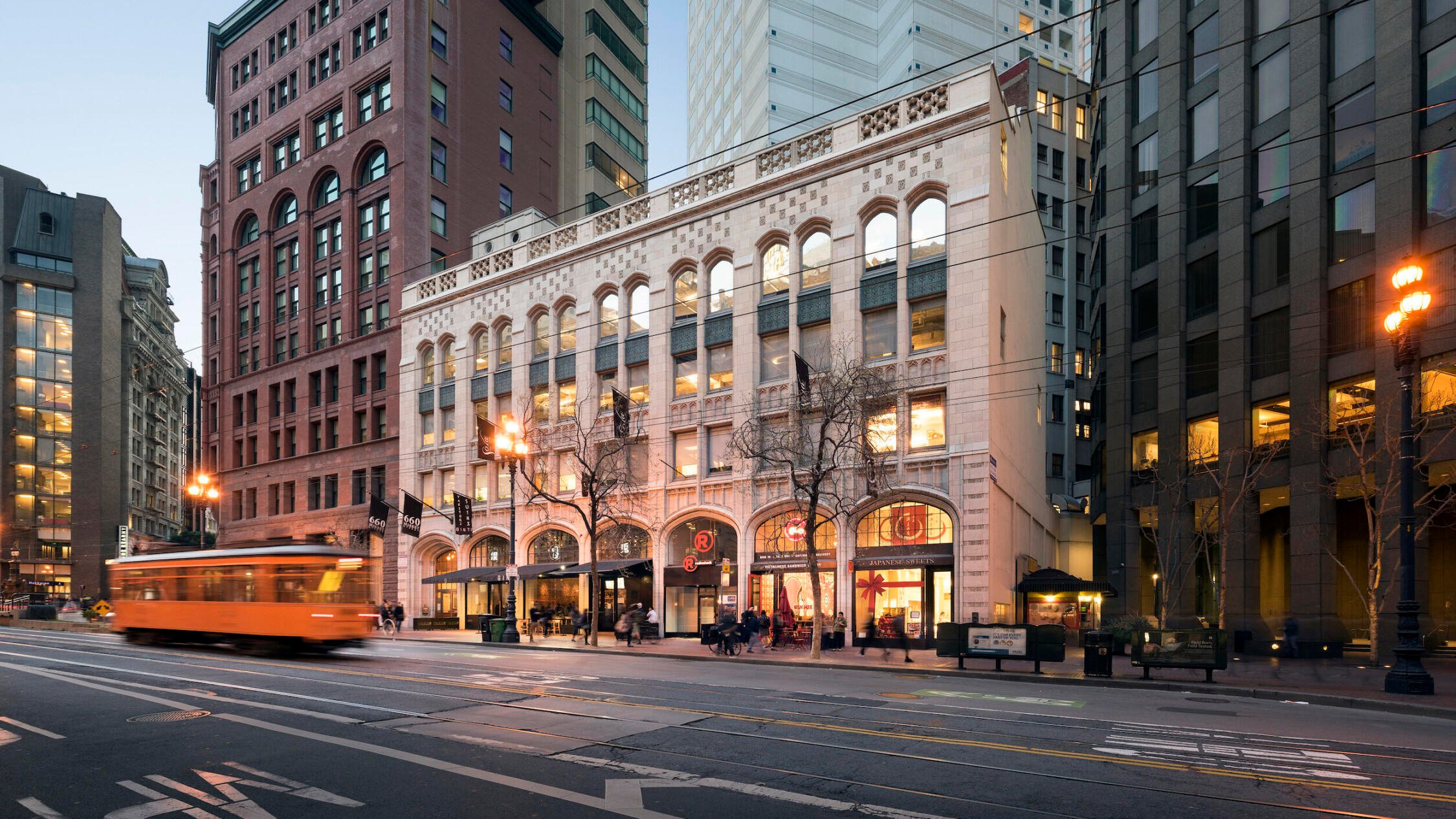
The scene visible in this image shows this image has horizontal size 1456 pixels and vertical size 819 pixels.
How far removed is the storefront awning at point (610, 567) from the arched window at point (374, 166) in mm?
28417

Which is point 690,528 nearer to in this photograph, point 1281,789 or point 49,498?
point 1281,789

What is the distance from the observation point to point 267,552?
24.3 m


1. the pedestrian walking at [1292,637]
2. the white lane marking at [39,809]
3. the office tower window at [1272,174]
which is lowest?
the pedestrian walking at [1292,637]

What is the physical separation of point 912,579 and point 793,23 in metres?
63.0

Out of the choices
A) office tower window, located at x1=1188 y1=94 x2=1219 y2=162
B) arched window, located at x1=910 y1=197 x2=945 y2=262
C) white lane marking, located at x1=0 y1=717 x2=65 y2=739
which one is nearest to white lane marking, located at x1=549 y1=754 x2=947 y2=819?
white lane marking, located at x1=0 y1=717 x2=65 y2=739

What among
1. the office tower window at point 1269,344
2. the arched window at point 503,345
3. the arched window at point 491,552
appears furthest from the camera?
the arched window at point 503,345

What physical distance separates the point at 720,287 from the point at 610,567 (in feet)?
39.4

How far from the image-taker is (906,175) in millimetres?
31656

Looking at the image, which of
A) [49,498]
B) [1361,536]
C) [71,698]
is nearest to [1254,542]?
[1361,536]

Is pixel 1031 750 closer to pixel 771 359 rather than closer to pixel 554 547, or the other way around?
pixel 771 359

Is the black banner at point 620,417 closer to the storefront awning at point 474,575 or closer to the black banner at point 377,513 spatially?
the storefront awning at point 474,575

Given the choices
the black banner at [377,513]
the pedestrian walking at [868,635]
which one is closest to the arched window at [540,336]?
the black banner at [377,513]

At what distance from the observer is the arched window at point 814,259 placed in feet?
110

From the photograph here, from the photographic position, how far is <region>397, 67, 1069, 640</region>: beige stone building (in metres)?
30.2
